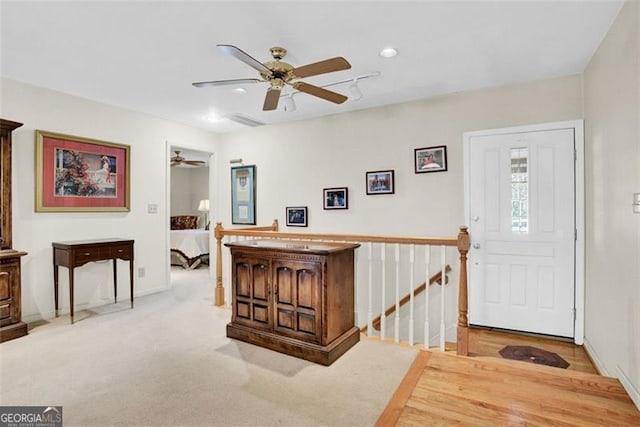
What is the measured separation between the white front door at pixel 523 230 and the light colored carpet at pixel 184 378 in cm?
146

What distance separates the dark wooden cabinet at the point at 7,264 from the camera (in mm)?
3004

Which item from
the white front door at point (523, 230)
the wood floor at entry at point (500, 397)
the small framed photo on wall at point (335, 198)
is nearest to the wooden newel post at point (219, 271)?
the small framed photo on wall at point (335, 198)

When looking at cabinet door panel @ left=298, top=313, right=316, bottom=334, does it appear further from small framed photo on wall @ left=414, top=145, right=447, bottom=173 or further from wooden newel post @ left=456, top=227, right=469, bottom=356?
small framed photo on wall @ left=414, top=145, right=447, bottom=173

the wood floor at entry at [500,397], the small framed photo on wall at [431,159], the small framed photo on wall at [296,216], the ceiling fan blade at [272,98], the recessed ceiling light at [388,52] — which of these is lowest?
the wood floor at entry at [500,397]

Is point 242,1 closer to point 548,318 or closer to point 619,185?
point 619,185

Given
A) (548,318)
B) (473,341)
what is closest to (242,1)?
(473,341)

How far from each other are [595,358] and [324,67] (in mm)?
3174

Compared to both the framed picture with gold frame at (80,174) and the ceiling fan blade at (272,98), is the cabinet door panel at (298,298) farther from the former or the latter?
the framed picture with gold frame at (80,174)

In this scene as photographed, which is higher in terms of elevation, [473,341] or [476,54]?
[476,54]

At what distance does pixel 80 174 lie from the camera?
3957mm

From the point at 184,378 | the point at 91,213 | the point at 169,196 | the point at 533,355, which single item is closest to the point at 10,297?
the point at 91,213

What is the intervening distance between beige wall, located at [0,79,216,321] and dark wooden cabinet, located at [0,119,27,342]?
189 millimetres

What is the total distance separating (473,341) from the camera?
130 inches

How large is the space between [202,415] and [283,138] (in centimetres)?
394
